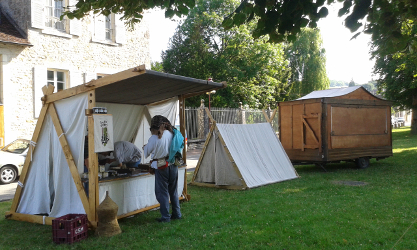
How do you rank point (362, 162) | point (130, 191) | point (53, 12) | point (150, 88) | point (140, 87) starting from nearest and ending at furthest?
point (130, 191)
point (140, 87)
point (150, 88)
point (362, 162)
point (53, 12)

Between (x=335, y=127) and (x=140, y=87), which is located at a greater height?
(x=140, y=87)

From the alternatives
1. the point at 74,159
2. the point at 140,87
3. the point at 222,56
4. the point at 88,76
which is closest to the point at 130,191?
the point at 74,159

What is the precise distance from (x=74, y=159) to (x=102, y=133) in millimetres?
741

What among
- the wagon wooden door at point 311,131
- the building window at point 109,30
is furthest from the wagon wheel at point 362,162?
the building window at point 109,30

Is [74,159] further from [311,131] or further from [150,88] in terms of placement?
[311,131]

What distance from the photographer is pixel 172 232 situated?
599 centimetres

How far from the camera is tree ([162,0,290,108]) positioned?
31.8 metres

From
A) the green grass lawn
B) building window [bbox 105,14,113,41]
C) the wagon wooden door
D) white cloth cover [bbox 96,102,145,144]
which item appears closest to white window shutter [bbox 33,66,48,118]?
building window [bbox 105,14,113,41]

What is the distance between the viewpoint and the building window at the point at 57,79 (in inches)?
716

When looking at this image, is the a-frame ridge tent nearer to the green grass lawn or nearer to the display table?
the green grass lawn

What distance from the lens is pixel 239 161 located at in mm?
10062

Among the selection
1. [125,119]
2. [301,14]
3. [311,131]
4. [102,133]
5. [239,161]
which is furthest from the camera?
[311,131]

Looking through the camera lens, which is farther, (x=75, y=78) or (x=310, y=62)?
(x=310, y=62)

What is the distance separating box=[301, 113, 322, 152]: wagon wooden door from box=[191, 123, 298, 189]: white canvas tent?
1601 millimetres
